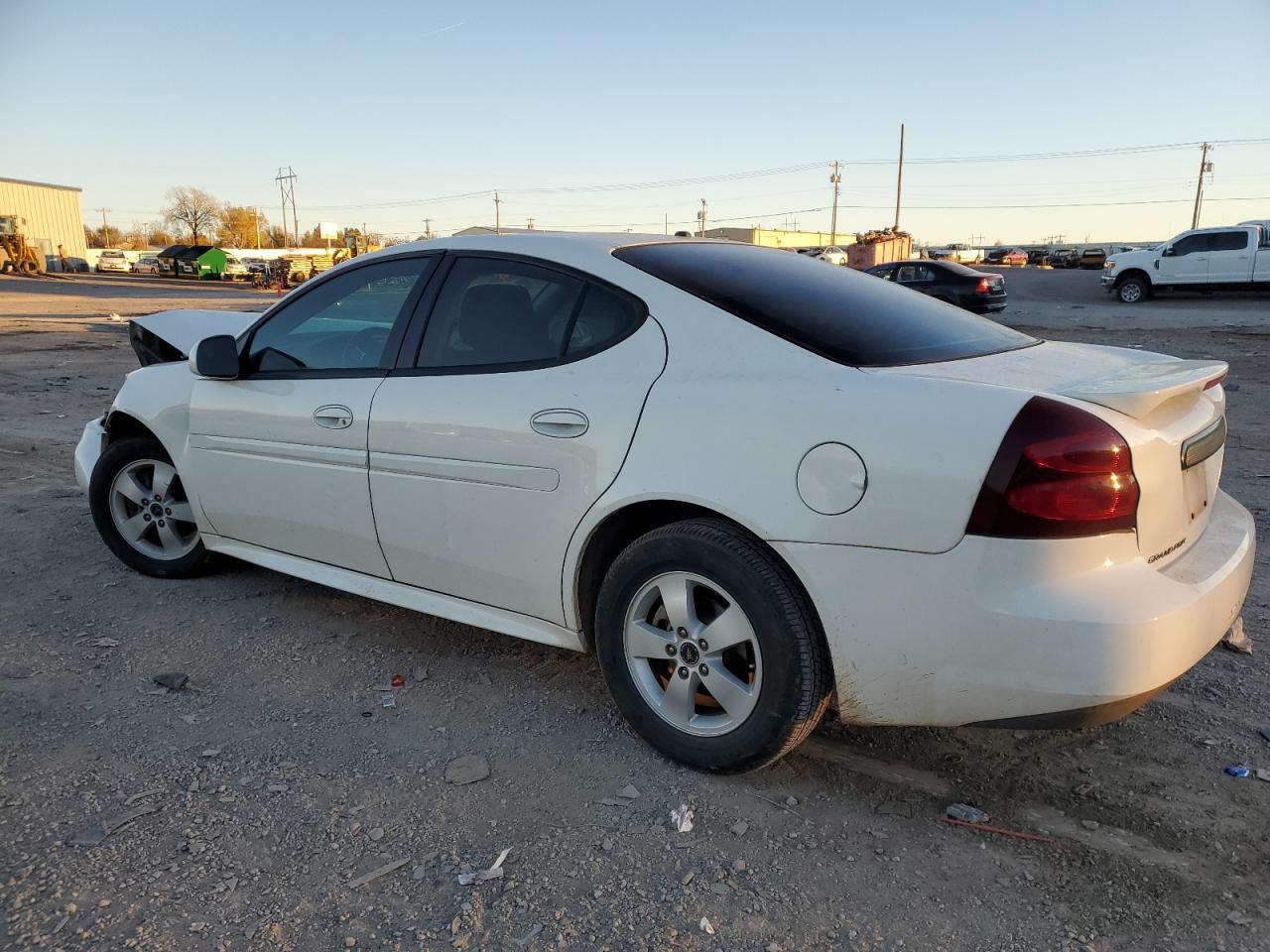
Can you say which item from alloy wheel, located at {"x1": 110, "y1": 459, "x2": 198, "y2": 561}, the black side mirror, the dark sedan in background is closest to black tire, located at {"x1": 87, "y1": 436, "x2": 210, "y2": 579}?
alloy wheel, located at {"x1": 110, "y1": 459, "x2": 198, "y2": 561}

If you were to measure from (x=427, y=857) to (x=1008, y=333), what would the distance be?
2.57 metres

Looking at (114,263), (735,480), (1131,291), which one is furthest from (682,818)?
(114,263)

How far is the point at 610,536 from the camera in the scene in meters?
2.82

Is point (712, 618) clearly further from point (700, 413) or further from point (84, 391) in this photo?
point (84, 391)

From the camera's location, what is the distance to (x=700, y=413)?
100 inches

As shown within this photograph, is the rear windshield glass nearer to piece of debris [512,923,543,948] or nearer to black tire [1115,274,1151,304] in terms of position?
piece of debris [512,923,543,948]

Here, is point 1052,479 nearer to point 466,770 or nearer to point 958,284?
point 466,770

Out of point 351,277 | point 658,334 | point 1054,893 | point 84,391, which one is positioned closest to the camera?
point 1054,893

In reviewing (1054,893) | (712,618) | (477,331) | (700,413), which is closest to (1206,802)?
(1054,893)

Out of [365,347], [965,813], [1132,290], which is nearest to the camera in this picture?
[965,813]

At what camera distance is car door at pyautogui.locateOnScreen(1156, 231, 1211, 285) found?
943 inches

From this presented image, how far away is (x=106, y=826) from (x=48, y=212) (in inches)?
3088

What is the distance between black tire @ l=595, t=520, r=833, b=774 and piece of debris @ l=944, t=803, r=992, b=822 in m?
0.45

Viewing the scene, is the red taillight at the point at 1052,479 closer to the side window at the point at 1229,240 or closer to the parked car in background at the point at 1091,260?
the side window at the point at 1229,240
